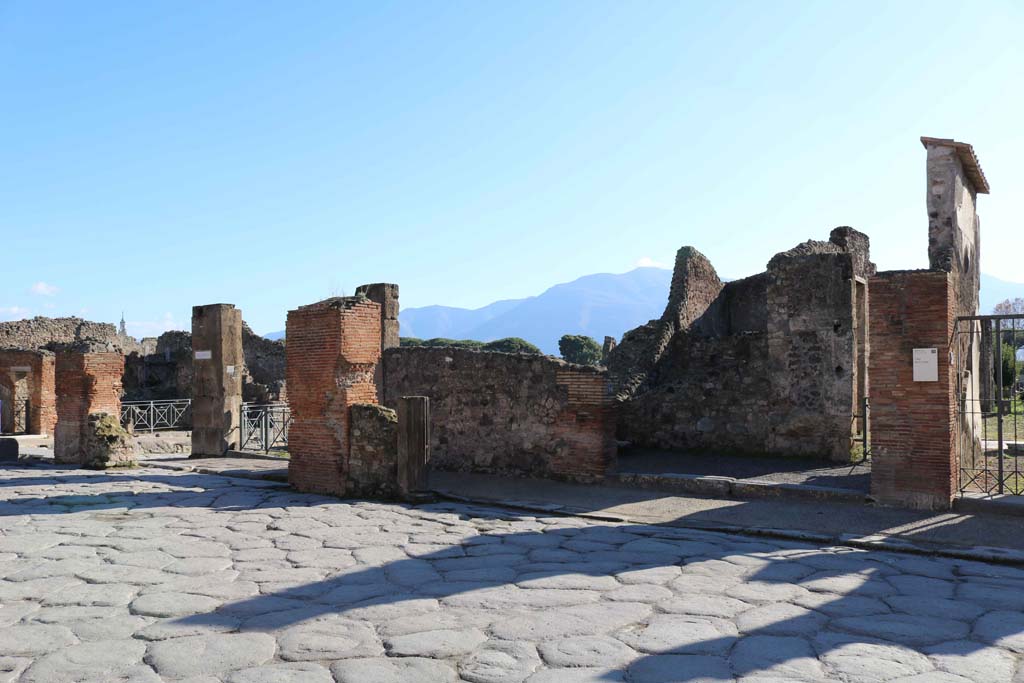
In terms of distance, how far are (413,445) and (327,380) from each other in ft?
4.66

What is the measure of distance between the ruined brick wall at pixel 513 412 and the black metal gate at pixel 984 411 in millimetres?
3827

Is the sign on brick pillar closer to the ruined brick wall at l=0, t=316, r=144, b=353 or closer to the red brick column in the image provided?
the red brick column

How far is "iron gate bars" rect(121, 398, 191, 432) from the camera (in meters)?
19.5

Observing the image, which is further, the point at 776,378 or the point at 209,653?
the point at 776,378

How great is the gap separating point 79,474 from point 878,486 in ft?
34.1

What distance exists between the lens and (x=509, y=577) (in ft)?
18.0

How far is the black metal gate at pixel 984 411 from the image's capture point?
775 cm

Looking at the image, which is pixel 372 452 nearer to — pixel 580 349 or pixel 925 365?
pixel 925 365

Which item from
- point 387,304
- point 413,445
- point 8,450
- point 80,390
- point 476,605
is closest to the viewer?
point 476,605

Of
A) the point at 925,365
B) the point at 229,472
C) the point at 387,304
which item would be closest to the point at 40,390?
the point at 229,472

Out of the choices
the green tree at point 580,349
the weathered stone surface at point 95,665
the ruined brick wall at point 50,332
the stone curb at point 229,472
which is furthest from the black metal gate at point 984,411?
the green tree at point 580,349

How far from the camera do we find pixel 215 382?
1452cm

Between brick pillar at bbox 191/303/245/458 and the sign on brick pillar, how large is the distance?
656cm

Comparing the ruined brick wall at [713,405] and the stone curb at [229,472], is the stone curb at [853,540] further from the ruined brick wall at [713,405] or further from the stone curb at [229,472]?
the ruined brick wall at [713,405]
